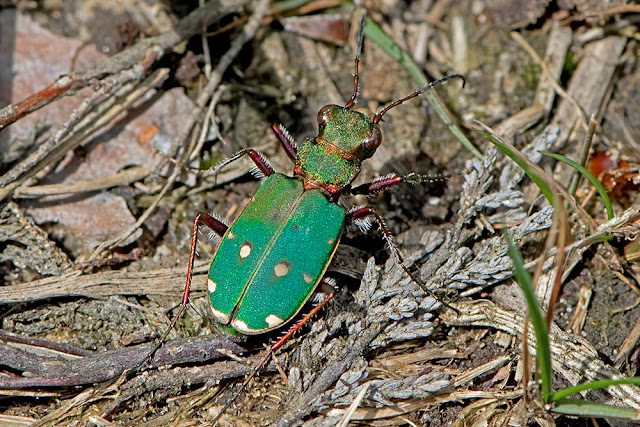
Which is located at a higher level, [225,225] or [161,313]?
[225,225]

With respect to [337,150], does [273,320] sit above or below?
below

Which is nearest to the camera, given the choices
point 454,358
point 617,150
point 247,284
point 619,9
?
point 247,284

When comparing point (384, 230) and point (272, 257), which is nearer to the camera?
point (272, 257)

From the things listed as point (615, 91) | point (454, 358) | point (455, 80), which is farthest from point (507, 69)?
point (454, 358)

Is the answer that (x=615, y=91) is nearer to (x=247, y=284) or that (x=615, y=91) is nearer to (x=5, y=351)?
(x=247, y=284)

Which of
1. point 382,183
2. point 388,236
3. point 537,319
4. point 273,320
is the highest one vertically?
point 382,183

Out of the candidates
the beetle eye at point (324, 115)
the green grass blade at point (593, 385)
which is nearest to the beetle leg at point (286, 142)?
the beetle eye at point (324, 115)

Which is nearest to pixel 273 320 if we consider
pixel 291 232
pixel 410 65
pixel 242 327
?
pixel 242 327

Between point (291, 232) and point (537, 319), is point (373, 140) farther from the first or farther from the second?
point (537, 319)
